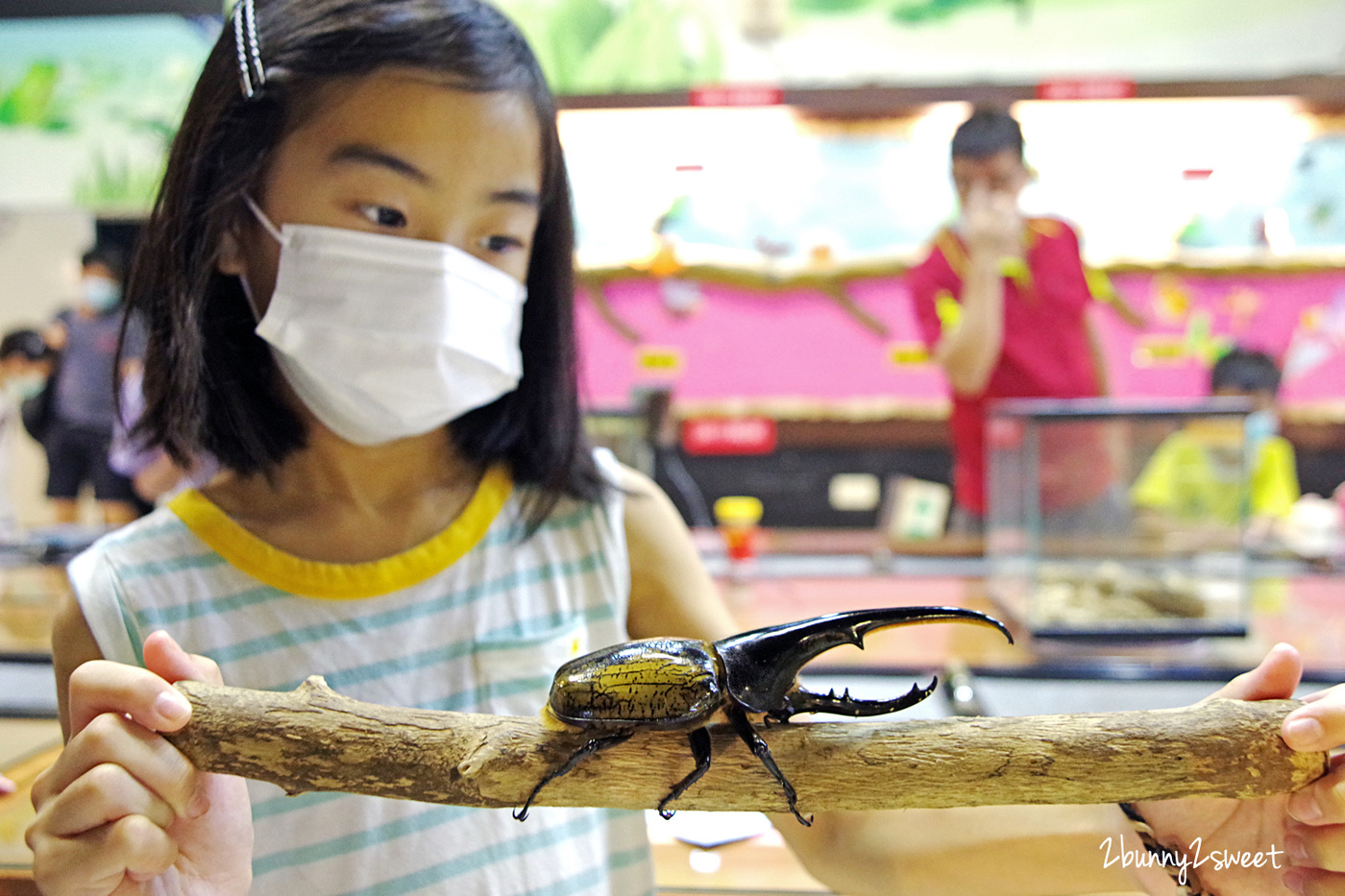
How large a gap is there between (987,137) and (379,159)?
2.40 meters

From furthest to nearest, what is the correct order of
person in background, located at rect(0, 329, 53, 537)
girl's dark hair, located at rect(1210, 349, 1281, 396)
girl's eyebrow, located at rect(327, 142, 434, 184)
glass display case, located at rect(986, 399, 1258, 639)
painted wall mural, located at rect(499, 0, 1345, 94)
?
girl's dark hair, located at rect(1210, 349, 1281, 396) → person in background, located at rect(0, 329, 53, 537) → painted wall mural, located at rect(499, 0, 1345, 94) → glass display case, located at rect(986, 399, 1258, 639) → girl's eyebrow, located at rect(327, 142, 434, 184)

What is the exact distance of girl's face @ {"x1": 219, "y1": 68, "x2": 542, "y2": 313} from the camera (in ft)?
2.75

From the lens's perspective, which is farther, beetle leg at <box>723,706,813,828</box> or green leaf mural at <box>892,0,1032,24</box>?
green leaf mural at <box>892,0,1032,24</box>

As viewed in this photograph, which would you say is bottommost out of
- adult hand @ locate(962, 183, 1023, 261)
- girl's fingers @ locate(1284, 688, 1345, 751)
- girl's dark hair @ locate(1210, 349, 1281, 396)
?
girl's dark hair @ locate(1210, 349, 1281, 396)

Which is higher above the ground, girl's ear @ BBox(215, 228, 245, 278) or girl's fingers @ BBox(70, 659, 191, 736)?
girl's ear @ BBox(215, 228, 245, 278)

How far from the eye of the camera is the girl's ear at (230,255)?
92 cm

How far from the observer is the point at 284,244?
906 millimetres

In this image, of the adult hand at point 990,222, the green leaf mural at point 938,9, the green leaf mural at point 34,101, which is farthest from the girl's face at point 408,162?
the green leaf mural at point 34,101

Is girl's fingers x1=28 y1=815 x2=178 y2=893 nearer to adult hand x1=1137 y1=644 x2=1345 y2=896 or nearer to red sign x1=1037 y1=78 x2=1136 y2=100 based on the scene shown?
adult hand x1=1137 y1=644 x2=1345 y2=896

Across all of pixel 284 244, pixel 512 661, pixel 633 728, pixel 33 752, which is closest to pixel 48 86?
pixel 33 752

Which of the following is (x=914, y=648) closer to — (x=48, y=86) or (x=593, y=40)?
(x=593, y=40)

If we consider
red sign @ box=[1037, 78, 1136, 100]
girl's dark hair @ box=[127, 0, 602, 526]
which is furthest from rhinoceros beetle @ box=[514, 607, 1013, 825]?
red sign @ box=[1037, 78, 1136, 100]

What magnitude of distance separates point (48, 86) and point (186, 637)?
14.5 feet

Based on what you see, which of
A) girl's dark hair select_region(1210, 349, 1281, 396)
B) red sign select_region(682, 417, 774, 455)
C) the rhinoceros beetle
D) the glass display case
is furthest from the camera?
girl's dark hair select_region(1210, 349, 1281, 396)
